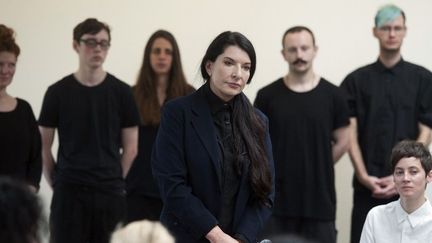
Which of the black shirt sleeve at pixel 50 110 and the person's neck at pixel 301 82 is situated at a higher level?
the person's neck at pixel 301 82

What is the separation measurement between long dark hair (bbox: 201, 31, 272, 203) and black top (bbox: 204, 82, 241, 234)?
0.07 feet

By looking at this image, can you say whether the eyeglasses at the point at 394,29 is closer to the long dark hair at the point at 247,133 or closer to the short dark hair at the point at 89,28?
the short dark hair at the point at 89,28

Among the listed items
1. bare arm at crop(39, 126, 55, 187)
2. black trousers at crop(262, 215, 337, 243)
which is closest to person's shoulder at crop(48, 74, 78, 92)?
bare arm at crop(39, 126, 55, 187)

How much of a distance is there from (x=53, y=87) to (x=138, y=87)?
0.53 metres

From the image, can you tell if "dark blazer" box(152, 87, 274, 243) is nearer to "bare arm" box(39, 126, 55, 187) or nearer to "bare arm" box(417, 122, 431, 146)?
"bare arm" box(39, 126, 55, 187)

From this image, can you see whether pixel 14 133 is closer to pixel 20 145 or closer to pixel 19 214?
pixel 20 145

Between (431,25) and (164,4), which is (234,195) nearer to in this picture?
(164,4)

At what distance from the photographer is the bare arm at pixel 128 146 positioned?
466 cm

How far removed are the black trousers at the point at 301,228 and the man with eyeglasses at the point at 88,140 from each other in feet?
2.75

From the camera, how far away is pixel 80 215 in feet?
14.6

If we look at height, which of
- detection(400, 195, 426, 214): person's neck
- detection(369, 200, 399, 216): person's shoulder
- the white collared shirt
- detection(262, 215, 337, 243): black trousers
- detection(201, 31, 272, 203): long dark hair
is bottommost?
detection(262, 215, 337, 243): black trousers

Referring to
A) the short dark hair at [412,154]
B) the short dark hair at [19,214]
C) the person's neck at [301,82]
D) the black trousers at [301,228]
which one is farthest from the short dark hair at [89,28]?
the short dark hair at [19,214]

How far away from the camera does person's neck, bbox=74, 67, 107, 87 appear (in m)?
4.56

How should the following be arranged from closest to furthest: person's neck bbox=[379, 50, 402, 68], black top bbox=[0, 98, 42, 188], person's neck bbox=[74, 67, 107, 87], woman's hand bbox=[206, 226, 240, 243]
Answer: woman's hand bbox=[206, 226, 240, 243] → black top bbox=[0, 98, 42, 188] → person's neck bbox=[74, 67, 107, 87] → person's neck bbox=[379, 50, 402, 68]
